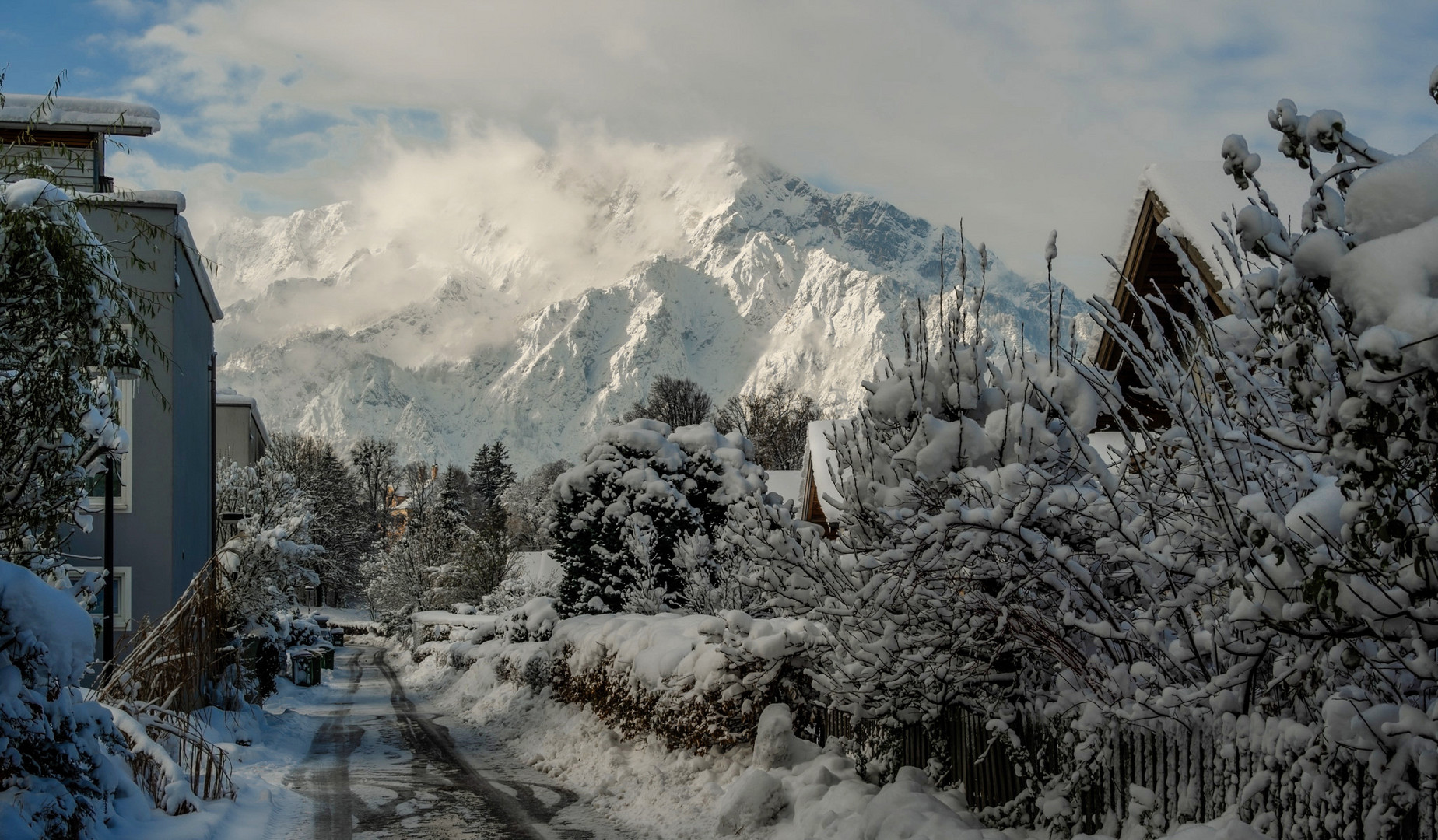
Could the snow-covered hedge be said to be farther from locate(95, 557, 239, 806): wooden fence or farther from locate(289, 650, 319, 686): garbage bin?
locate(289, 650, 319, 686): garbage bin

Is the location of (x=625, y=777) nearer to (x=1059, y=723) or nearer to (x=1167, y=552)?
(x=1059, y=723)

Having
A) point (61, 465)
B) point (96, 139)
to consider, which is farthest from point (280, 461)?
point (61, 465)

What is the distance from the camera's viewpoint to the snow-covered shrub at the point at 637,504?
68.7ft

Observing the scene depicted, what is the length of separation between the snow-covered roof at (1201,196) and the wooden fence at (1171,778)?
229 inches

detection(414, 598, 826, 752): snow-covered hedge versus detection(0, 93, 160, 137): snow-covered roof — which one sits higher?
detection(0, 93, 160, 137): snow-covered roof

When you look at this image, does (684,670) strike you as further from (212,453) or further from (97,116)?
(97,116)

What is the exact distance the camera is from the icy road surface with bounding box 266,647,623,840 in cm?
1011

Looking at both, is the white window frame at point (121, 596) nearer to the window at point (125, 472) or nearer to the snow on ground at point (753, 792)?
the window at point (125, 472)

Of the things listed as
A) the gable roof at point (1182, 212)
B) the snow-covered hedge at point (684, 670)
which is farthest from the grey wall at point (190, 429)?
the gable roof at point (1182, 212)

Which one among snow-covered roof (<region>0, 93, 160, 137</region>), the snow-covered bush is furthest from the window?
→ snow-covered roof (<region>0, 93, 160, 137</region>)

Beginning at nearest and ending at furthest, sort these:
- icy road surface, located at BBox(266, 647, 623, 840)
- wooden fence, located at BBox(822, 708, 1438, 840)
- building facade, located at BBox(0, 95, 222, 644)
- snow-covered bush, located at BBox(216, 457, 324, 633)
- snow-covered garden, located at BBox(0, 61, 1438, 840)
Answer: snow-covered garden, located at BBox(0, 61, 1438, 840) → wooden fence, located at BBox(822, 708, 1438, 840) → icy road surface, located at BBox(266, 647, 623, 840) → snow-covered bush, located at BBox(216, 457, 324, 633) → building facade, located at BBox(0, 95, 222, 644)

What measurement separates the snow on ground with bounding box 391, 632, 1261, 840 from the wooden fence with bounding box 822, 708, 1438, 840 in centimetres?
21

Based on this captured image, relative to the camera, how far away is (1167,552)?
5.70 metres

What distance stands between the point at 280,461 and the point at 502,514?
98.0ft
